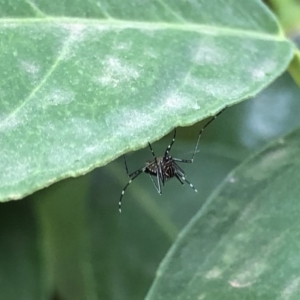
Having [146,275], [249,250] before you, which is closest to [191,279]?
[249,250]

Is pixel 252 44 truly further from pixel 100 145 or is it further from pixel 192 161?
pixel 192 161

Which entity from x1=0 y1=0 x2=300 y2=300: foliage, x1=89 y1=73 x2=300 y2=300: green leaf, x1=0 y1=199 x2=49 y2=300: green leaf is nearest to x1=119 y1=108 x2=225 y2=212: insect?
x1=89 y1=73 x2=300 y2=300: green leaf

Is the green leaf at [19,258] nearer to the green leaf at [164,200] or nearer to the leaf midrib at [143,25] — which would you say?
the green leaf at [164,200]

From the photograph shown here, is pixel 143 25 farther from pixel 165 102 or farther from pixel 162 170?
pixel 162 170

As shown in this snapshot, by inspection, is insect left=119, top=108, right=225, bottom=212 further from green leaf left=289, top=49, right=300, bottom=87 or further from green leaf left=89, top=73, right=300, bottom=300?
green leaf left=289, top=49, right=300, bottom=87

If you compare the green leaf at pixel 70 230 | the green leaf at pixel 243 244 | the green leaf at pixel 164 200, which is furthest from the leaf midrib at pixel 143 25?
the green leaf at pixel 70 230

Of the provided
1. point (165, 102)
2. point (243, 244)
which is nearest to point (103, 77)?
point (165, 102)
